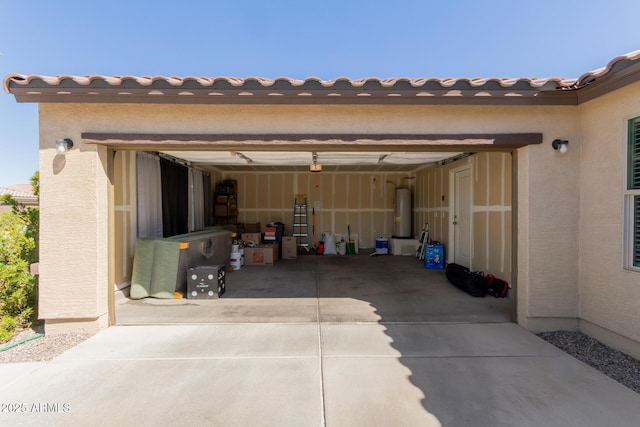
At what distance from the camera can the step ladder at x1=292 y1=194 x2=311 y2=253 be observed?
35.8 feet

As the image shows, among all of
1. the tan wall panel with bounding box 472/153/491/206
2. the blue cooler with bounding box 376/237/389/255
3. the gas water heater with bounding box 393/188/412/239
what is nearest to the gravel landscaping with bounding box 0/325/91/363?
the tan wall panel with bounding box 472/153/491/206

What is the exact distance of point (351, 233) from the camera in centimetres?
1117

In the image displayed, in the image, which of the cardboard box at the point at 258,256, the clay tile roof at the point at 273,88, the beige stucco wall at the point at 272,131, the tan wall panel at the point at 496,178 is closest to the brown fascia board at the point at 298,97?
the clay tile roof at the point at 273,88

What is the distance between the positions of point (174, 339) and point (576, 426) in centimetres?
364

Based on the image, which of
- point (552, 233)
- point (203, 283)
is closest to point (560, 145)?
point (552, 233)

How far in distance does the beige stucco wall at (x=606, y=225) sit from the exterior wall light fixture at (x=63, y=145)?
19.2ft

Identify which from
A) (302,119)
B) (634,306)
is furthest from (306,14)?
(634,306)

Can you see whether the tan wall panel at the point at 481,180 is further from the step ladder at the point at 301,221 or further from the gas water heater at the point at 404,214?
the step ladder at the point at 301,221

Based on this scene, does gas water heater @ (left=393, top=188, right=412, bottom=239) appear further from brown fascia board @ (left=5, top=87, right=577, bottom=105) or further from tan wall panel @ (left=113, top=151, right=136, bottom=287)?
tan wall panel @ (left=113, top=151, right=136, bottom=287)

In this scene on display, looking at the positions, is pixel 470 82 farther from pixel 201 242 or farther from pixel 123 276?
pixel 123 276

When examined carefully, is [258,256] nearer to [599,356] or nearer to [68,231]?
Answer: [68,231]

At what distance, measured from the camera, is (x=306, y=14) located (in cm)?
764

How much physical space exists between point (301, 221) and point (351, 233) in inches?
71.8

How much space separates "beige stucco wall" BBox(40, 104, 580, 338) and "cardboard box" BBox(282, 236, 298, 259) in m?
5.81
